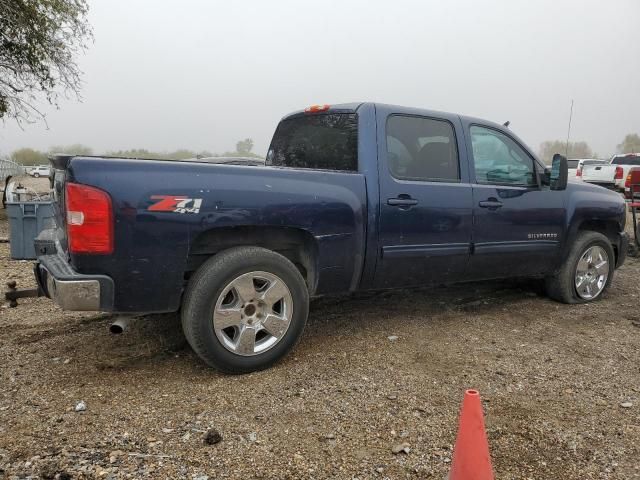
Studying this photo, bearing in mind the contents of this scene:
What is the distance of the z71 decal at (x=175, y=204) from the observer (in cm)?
280

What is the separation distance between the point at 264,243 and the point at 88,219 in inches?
44.1

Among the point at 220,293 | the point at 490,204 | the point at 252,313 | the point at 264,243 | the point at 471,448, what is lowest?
the point at 471,448

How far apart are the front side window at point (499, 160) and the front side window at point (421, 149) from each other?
0.27 m

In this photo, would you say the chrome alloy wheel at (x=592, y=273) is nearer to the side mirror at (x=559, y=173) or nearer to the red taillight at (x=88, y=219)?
the side mirror at (x=559, y=173)

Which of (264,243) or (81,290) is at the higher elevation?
(264,243)

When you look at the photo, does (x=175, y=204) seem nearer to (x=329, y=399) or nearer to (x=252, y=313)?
(x=252, y=313)

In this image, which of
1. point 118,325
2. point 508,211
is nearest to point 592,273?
point 508,211

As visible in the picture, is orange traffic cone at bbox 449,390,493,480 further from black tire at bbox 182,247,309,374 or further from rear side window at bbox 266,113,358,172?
rear side window at bbox 266,113,358,172

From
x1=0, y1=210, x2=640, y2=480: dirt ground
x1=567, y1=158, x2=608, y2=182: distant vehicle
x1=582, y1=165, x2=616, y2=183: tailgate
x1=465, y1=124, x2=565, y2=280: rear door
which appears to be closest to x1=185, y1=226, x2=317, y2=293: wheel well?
x1=0, y1=210, x2=640, y2=480: dirt ground

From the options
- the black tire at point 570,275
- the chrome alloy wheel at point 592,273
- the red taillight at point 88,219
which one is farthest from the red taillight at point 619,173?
the red taillight at point 88,219

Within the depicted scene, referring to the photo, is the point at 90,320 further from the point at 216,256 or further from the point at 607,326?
the point at 607,326

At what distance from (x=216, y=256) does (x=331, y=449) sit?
4.38ft

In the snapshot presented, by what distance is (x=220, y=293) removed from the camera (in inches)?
119

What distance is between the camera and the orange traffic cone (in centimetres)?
191
